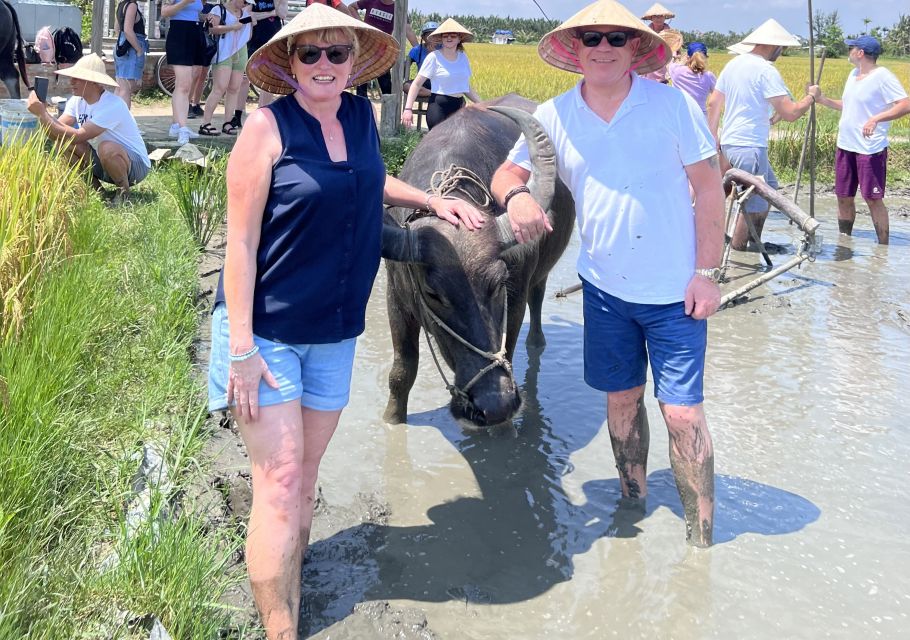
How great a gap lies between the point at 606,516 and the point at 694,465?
2.05 ft

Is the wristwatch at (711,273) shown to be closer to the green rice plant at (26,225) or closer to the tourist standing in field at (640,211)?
the tourist standing in field at (640,211)

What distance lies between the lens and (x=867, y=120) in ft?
29.3

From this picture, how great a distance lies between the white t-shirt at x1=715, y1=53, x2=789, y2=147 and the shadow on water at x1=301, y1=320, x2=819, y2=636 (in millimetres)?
4277

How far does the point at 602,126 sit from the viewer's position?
10.7 feet

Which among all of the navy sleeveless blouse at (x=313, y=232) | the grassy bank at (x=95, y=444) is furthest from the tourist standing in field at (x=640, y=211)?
the grassy bank at (x=95, y=444)

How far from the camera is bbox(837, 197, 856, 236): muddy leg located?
9.75 m

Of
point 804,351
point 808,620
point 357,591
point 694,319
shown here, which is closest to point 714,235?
point 694,319

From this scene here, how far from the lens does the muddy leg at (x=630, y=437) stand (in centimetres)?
375

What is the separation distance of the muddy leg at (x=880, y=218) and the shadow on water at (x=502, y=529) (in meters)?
5.97

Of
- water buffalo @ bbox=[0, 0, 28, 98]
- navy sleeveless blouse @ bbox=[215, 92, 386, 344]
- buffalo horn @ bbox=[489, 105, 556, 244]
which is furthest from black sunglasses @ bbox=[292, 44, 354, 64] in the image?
water buffalo @ bbox=[0, 0, 28, 98]

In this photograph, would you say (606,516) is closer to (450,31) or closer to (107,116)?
(107,116)

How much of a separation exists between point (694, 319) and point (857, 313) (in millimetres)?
4423

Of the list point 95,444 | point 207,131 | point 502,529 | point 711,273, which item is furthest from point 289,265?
point 207,131

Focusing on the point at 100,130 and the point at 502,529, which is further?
the point at 100,130
